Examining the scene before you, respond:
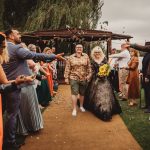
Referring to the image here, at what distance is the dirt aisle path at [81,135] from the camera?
24.2ft

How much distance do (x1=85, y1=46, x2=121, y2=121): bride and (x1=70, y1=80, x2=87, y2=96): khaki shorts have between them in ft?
0.97

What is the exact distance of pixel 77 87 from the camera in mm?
10875

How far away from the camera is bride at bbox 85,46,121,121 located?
34.3 ft

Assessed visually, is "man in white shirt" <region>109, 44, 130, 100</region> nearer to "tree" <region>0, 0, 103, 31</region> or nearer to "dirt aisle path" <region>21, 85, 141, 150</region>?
"dirt aisle path" <region>21, 85, 141, 150</region>

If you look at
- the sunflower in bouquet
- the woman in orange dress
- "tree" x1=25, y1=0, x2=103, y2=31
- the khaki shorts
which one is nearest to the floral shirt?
the khaki shorts

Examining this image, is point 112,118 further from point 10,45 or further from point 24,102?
point 10,45

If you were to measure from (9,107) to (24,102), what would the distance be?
1.18 m

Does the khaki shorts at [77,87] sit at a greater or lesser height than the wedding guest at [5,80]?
lesser

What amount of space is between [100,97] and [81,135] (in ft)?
8.37

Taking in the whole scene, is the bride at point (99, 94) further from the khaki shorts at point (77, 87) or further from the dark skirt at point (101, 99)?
the khaki shorts at point (77, 87)

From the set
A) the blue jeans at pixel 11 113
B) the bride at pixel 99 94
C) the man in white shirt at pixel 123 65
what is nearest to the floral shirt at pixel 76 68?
the bride at pixel 99 94

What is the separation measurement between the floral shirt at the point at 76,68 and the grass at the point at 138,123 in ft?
5.13

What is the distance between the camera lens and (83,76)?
1089 centimetres

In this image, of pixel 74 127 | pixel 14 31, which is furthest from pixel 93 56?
pixel 14 31
